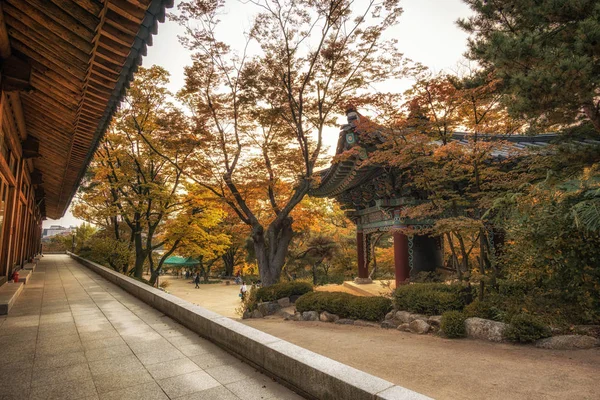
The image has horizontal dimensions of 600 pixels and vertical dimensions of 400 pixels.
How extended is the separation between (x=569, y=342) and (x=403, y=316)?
3.39 m

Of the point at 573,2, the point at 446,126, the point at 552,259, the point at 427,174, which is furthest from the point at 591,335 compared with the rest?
the point at 573,2

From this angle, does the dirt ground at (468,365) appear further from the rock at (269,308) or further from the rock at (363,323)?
the rock at (269,308)

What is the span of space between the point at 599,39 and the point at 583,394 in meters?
4.97

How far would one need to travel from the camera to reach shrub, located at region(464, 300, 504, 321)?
21.4 ft

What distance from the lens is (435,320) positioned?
7293 millimetres

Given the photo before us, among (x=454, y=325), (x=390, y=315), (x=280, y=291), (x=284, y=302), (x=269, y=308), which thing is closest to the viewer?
(x=454, y=325)

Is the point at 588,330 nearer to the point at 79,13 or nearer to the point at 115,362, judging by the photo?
the point at 115,362

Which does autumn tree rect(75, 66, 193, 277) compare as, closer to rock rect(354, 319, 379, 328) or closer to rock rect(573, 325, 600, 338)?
rock rect(354, 319, 379, 328)

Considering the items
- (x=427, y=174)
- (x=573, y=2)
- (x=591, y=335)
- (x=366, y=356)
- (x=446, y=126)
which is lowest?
(x=366, y=356)

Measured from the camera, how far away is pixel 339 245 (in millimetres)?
24000

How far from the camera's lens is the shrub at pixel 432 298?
7418mm

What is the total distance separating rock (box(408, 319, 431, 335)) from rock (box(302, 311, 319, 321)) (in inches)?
120

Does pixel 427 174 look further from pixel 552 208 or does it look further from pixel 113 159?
pixel 113 159

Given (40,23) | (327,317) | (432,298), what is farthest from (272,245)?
(40,23)
